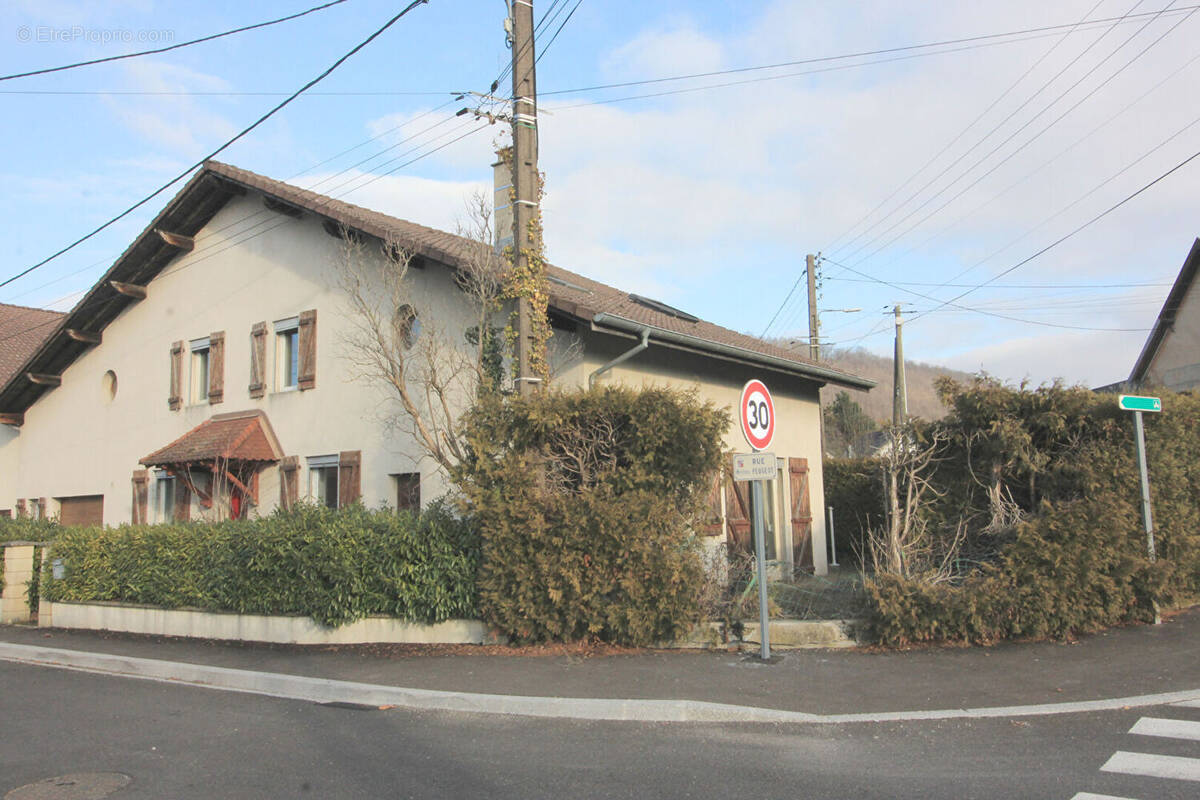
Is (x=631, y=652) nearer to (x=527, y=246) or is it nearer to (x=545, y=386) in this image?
(x=545, y=386)

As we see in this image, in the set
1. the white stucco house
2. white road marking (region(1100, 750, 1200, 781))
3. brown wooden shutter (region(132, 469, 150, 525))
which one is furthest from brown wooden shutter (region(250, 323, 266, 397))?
white road marking (region(1100, 750, 1200, 781))

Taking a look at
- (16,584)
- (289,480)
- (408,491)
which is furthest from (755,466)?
(16,584)

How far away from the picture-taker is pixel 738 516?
1432cm

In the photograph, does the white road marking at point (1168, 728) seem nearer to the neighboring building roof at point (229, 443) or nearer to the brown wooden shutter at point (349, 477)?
the brown wooden shutter at point (349, 477)

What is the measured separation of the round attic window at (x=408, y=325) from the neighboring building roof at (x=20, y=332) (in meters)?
16.7

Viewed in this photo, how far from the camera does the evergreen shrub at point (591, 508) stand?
29.6ft

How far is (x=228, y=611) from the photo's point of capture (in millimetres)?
11938

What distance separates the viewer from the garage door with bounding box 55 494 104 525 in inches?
802

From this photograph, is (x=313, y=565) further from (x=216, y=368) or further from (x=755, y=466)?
(x=216, y=368)

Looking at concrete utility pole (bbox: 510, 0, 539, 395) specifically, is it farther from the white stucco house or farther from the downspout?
the downspout

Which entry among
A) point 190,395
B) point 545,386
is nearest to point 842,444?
point 190,395

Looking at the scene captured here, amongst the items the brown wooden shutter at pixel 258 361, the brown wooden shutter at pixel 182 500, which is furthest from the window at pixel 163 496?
the brown wooden shutter at pixel 258 361

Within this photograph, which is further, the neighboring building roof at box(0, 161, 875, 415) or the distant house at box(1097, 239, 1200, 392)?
the distant house at box(1097, 239, 1200, 392)

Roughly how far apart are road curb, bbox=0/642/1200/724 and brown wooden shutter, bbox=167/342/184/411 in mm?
9843
